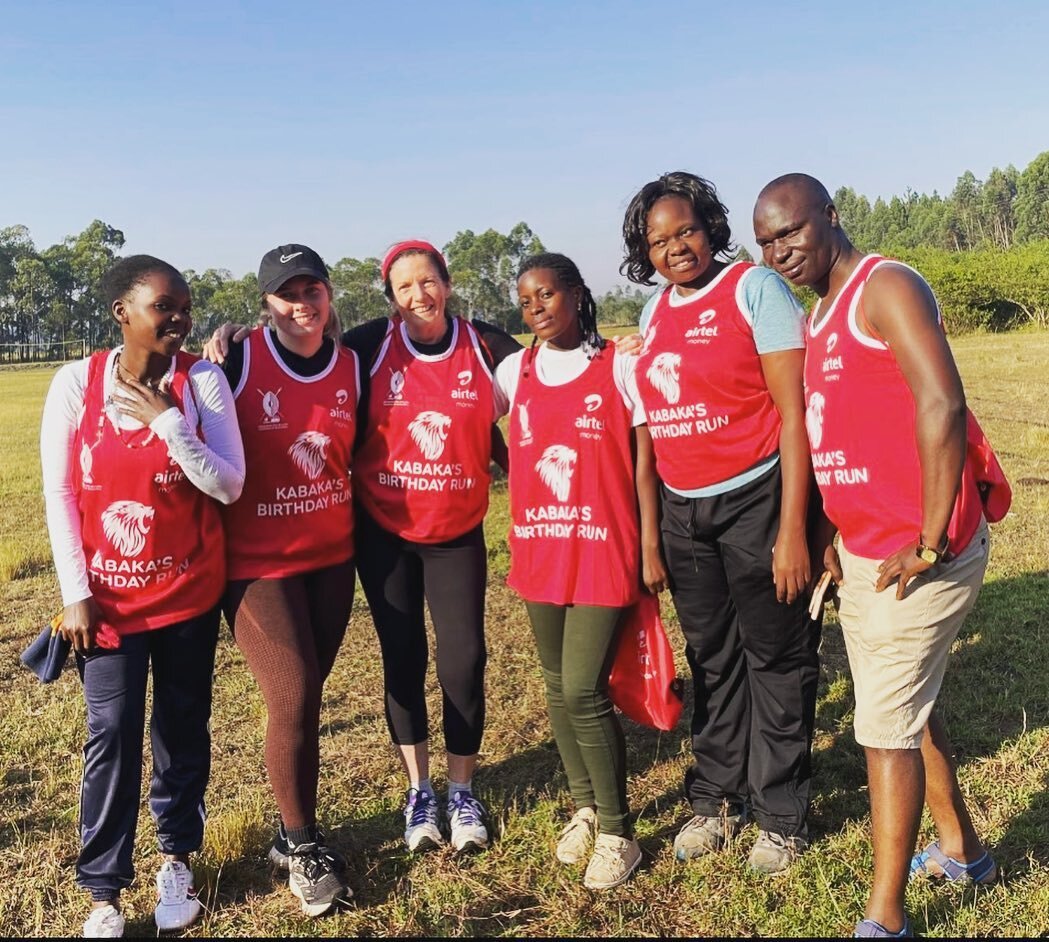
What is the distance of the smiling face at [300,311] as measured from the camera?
3.34m

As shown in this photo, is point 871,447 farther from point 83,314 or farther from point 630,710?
point 83,314

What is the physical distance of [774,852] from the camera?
3.33 m

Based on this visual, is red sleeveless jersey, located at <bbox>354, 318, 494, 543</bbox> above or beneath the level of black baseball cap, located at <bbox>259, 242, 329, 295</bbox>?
beneath

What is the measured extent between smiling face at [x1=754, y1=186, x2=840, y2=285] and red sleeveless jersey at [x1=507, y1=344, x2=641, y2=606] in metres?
0.75

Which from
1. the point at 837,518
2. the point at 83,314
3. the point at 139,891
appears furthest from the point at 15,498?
the point at 83,314

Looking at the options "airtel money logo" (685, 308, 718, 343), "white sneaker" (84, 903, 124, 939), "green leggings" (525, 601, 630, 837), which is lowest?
"white sneaker" (84, 903, 124, 939)

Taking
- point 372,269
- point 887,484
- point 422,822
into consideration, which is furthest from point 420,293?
point 372,269

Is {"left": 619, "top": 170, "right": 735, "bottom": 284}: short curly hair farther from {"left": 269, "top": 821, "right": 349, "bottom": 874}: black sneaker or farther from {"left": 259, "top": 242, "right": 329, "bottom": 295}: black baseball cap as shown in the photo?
{"left": 269, "top": 821, "right": 349, "bottom": 874}: black sneaker

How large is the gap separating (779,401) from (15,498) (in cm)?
1201

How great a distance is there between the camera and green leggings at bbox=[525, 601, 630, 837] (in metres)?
3.28

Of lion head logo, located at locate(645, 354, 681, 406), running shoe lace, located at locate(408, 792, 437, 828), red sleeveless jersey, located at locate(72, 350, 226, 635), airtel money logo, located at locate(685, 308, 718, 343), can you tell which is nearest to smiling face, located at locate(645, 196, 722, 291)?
airtel money logo, located at locate(685, 308, 718, 343)

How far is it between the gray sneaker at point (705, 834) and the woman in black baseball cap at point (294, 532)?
1292 mm

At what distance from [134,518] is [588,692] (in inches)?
67.8

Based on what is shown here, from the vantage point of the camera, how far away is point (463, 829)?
3570mm
